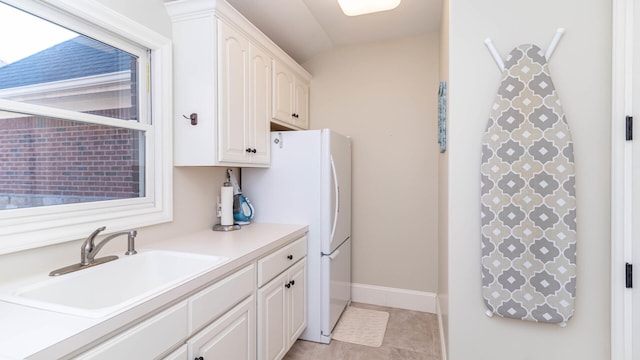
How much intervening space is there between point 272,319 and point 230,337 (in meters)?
0.41

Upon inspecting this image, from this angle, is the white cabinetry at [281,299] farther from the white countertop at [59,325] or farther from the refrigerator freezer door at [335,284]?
→ the white countertop at [59,325]

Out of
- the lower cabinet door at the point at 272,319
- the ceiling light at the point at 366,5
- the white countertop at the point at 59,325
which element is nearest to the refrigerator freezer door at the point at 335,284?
the lower cabinet door at the point at 272,319

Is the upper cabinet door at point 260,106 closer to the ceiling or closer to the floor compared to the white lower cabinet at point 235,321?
closer to the ceiling

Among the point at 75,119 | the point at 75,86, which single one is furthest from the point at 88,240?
the point at 75,86

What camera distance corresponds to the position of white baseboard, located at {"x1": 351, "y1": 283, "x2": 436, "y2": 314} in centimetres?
289

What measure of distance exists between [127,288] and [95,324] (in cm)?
62

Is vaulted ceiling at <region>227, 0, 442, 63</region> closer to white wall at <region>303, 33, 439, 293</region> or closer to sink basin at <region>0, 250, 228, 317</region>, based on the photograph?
white wall at <region>303, 33, 439, 293</region>

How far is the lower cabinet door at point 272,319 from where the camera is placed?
168 centimetres

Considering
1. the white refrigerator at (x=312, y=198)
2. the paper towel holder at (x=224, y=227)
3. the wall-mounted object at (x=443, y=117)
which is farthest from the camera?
the white refrigerator at (x=312, y=198)

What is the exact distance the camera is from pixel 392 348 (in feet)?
7.50

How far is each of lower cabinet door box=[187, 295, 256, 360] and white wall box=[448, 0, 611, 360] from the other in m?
1.01

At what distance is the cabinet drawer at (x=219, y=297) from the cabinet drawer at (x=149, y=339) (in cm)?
5
